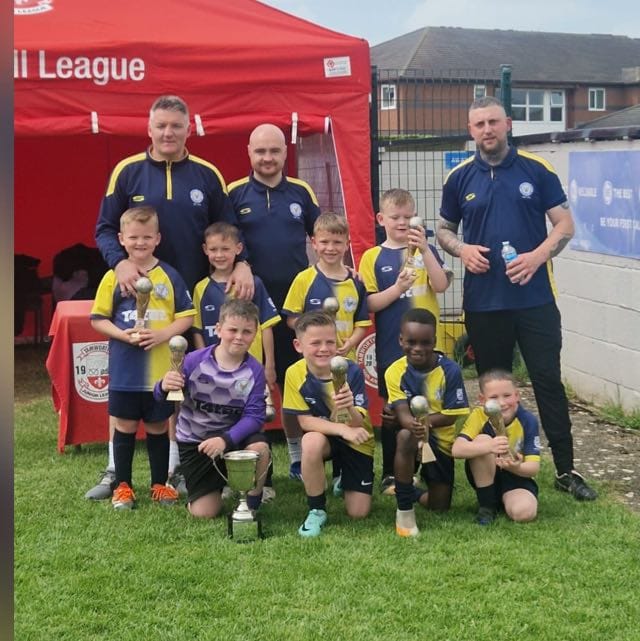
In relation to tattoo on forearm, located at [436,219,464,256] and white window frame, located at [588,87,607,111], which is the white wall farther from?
white window frame, located at [588,87,607,111]

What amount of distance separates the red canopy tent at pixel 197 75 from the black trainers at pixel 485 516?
2.77 m

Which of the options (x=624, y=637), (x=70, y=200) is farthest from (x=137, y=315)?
(x=70, y=200)

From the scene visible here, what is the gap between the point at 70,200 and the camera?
10.8 meters

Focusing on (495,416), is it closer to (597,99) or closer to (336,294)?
(336,294)

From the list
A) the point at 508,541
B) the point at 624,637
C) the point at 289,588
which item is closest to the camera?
the point at 624,637

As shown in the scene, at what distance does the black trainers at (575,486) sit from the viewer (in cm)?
495

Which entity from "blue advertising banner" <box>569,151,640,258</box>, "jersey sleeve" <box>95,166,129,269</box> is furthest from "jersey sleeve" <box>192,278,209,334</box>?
"blue advertising banner" <box>569,151,640,258</box>

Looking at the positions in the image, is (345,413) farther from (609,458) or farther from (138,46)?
(138,46)

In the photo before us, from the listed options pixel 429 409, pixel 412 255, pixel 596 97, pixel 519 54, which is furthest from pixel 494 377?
pixel 519 54

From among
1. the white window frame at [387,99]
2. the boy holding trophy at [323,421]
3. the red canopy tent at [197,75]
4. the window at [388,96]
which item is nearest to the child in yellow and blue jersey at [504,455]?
the boy holding trophy at [323,421]

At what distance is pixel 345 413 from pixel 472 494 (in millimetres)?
1067

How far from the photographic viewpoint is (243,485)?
436 centimetres

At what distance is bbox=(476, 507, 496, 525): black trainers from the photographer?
4512 millimetres

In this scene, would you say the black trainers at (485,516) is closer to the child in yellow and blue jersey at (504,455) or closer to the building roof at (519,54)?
the child in yellow and blue jersey at (504,455)
